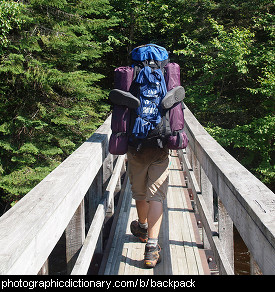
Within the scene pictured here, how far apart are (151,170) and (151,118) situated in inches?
18.0

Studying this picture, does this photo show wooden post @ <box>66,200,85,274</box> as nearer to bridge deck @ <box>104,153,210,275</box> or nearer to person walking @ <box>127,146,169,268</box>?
bridge deck @ <box>104,153,210,275</box>

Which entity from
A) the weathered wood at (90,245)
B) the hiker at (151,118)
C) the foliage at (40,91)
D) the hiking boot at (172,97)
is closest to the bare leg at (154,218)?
the hiker at (151,118)

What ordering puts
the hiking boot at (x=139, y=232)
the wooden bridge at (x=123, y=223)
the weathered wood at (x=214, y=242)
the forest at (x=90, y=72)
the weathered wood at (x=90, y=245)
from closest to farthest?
the wooden bridge at (x=123, y=223), the weathered wood at (x=90, y=245), the weathered wood at (x=214, y=242), the hiking boot at (x=139, y=232), the forest at (x=90, y=72)

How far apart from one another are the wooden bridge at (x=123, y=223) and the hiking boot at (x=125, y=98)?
0.41 metres

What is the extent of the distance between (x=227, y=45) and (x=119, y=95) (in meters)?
11.1

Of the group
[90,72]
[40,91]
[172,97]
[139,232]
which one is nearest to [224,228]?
[139,232]

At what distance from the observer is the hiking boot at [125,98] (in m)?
2.34

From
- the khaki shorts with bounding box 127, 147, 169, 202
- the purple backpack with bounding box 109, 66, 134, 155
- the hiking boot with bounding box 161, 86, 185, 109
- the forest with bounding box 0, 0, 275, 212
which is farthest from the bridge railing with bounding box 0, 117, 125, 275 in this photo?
the forest with bounding box 0, 0, 275, 212

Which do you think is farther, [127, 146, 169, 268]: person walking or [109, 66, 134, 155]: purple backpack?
[127, 146, 169, 268]: person walking

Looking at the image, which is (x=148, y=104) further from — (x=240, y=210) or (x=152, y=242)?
(x=240, y=210)

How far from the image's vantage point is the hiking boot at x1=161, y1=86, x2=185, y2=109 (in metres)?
2.33

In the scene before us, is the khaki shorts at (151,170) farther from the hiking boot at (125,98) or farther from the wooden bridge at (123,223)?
the hiking boot at (125,98)

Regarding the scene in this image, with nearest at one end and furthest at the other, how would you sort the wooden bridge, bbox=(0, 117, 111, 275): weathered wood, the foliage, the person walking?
bbox=(0, 117, 111, 275): weathered wood < the wooden bridge < the person walking < the foliage

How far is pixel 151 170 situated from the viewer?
2.65m
